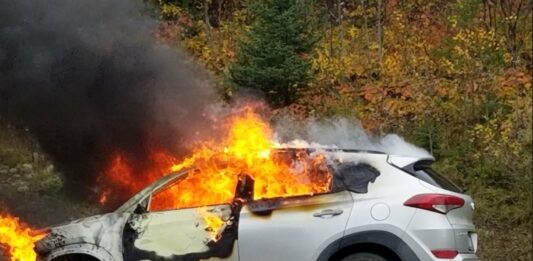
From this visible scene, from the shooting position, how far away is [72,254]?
20.2ft

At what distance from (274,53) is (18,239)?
22.5 ft

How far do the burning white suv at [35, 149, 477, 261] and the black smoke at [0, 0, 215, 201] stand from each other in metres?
3.12

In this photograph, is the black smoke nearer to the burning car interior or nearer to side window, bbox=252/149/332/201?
the burning car interior

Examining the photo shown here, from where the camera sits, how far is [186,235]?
5934 mm

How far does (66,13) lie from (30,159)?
9.45 feet

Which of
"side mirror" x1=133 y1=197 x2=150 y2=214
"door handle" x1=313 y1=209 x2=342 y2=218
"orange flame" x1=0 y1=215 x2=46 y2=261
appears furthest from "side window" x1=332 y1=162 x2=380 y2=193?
"orange flame" x1=0 y1=215 x2=46 y2=261

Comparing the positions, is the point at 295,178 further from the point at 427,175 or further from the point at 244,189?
the point at 427,175

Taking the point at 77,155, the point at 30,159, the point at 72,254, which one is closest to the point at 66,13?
the point at 77,155

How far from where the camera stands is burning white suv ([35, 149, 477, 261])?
5.69 metres

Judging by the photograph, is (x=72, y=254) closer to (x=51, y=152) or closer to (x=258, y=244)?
(x=258, y=244)

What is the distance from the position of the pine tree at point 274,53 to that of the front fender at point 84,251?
21.6 ft

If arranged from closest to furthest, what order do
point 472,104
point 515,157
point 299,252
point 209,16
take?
point 299,252
point 515,157
point 472,104
point 209,16

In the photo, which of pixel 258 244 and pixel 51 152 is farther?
pixel 51 152

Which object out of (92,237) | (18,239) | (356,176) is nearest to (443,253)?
(356,176)
